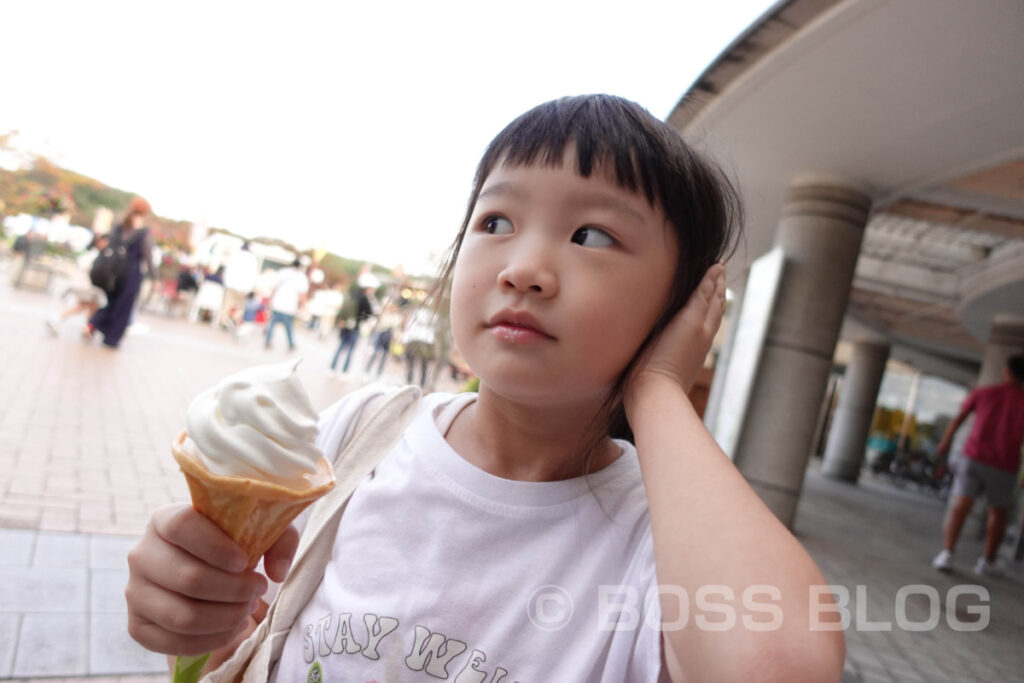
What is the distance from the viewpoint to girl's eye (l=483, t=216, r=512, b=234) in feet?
3.88

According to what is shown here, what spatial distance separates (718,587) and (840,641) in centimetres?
16

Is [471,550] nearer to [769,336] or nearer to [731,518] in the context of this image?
[731,518]

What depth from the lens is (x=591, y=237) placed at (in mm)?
1115

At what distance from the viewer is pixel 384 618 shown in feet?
3.61

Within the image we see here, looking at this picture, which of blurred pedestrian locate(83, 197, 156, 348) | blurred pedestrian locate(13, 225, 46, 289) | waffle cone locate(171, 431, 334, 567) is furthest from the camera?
blurred pedestrian locate(13, 225, 46, 289)

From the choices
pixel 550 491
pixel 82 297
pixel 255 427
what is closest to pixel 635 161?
pixel 550 491

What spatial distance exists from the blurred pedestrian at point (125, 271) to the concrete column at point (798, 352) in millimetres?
7883

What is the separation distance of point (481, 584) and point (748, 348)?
6.23 meters

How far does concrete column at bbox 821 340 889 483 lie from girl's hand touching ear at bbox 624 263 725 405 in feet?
59.3

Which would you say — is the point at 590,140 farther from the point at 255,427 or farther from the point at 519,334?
the point at 255,427

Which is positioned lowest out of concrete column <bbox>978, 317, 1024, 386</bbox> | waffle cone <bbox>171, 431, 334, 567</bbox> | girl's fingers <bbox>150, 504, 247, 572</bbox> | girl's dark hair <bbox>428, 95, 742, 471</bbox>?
girl's fingers <bbox>150, 504, 247, 572</bbox>

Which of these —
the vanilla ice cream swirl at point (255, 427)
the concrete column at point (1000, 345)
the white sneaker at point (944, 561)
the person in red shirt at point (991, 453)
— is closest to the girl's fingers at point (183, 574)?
the vanilla ice cream swirl at point (255, 427)

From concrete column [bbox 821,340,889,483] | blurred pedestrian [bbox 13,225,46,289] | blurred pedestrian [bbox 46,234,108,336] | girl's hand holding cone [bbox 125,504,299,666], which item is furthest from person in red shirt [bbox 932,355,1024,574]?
blurred pedestrian [bbox 13,225,46,289]

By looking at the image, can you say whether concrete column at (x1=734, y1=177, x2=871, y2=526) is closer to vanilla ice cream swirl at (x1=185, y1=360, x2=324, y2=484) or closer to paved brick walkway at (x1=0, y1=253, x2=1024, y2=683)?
paved brick walkway at (x1=0, y1=253, x2=1024, y2=683)
